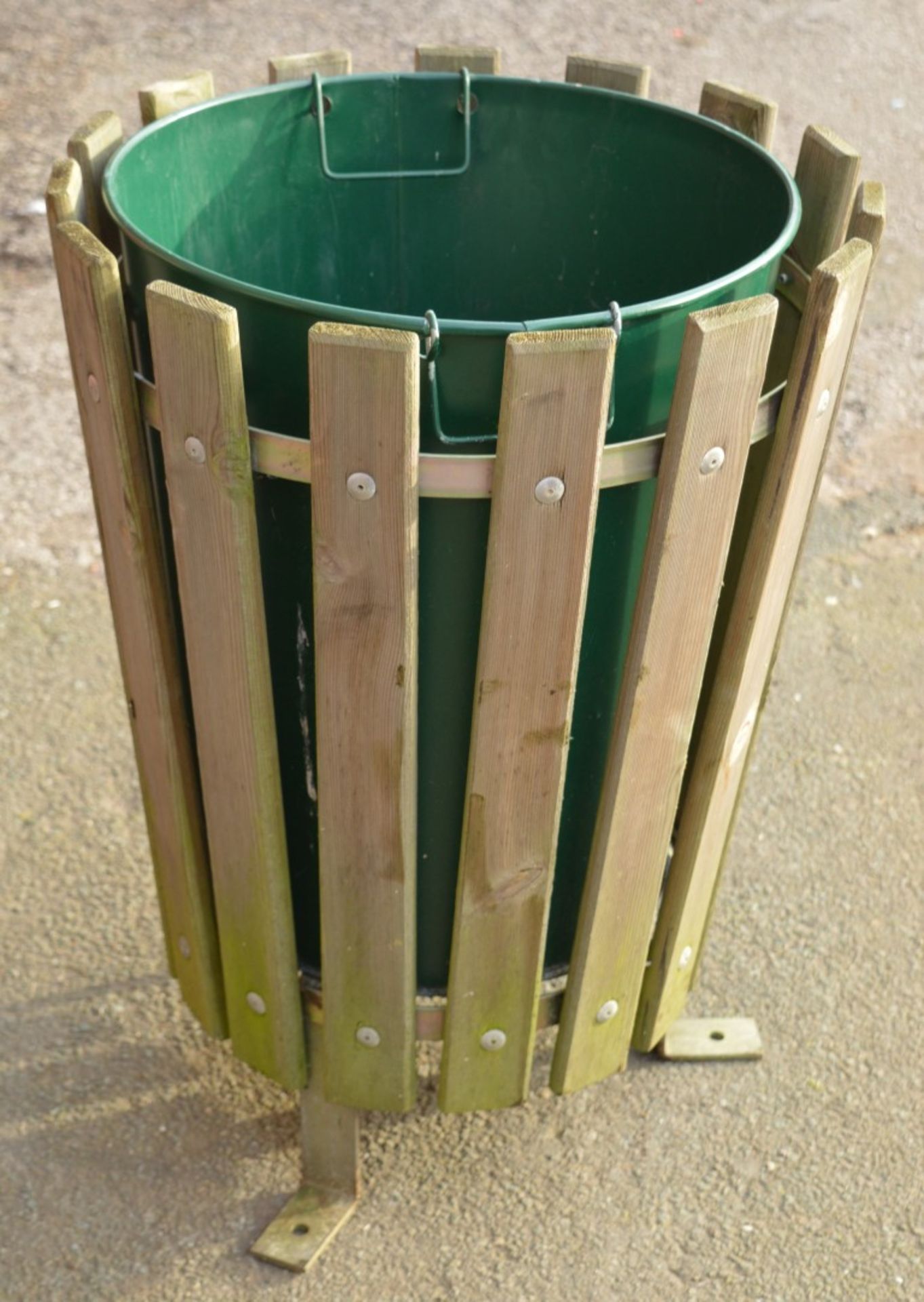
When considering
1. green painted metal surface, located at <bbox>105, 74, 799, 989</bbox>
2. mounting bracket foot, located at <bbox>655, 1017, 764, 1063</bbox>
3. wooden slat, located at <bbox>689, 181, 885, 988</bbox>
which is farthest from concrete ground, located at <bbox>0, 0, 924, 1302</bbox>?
wooden slat, located at <bbox>689, 181, 885, 988</bbox>

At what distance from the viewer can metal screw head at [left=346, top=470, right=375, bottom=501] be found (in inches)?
52.6

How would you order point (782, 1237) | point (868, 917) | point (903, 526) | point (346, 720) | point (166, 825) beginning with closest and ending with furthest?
1. point (346, 720)
2. point (166, 825)
3. point (782, 1237)
4. point (868, 917)
5. point (903, 526)

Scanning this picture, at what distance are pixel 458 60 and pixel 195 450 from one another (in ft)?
3.29

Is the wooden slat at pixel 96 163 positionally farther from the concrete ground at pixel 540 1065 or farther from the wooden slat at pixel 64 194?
the concrete ground at pixel 540 1065

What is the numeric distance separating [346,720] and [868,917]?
1.40 meters

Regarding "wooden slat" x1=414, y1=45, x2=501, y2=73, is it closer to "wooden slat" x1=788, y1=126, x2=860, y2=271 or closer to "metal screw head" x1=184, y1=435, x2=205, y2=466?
"wooden slat" x1=788, y1=126, x2=860, y2=271

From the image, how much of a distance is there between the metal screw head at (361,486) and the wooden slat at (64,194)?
463 millimetres

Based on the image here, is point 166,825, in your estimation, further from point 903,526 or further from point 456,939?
point 903,526

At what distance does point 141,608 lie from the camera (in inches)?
65.4

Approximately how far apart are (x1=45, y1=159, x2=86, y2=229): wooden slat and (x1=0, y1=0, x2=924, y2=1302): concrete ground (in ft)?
4.34

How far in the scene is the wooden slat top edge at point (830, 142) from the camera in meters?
1.72

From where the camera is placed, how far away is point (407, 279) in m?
2.18

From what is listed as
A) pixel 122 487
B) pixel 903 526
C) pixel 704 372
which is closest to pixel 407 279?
pixel 122 487

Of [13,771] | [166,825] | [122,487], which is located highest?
[122,487]
